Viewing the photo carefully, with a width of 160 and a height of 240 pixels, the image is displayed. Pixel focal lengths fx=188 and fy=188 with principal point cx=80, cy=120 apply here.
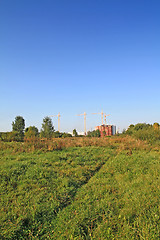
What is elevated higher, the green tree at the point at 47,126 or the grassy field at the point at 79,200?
the green tree at the point at 47,126

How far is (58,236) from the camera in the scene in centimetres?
346

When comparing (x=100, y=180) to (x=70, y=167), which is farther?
(x=70, y=167)

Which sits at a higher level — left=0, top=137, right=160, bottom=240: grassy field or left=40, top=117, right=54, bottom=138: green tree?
left=40, top=117, right=54, bottom=138: green tree

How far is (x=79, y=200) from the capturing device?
4.61 metres

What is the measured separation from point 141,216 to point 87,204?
1201 mm

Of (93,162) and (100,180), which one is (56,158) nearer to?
(93,162)

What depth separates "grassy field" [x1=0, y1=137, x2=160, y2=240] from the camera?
3.50 metres

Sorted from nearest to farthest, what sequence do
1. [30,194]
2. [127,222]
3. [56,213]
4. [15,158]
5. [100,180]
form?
[127,222] → [56,213] → [30,194] → [100,180] → [15,158]

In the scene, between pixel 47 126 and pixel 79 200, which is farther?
pixel 47 126

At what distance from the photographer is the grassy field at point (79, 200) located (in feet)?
11.5

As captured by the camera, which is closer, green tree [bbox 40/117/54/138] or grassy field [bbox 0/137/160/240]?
grassy field [bbox 0/137/160/240]

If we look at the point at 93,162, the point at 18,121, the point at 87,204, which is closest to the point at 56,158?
the point at 93,162

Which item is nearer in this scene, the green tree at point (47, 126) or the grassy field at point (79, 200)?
the grassy field at point (79, 200)

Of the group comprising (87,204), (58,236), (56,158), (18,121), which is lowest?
(58,236)
